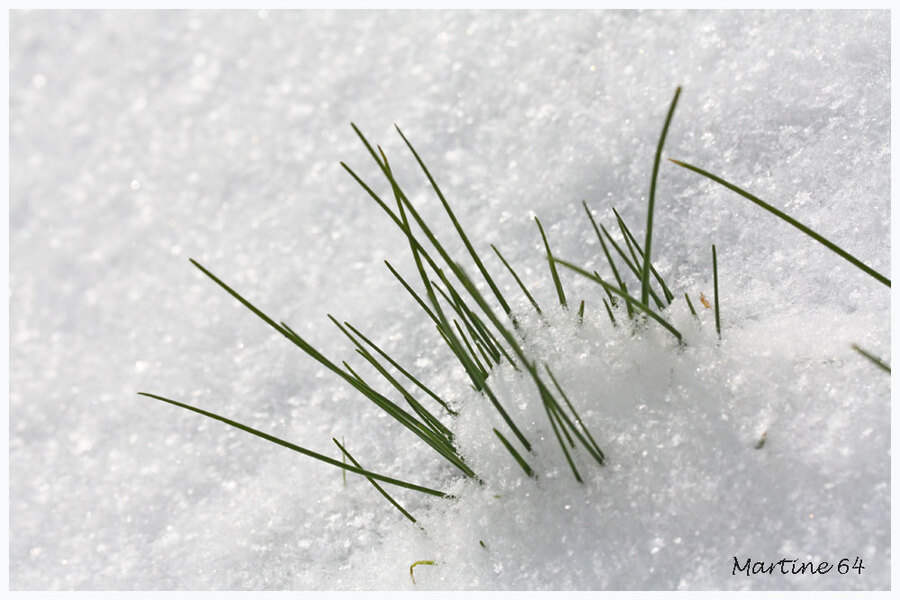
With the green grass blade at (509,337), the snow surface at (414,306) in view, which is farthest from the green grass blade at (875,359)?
the green grass blade at (509,337)

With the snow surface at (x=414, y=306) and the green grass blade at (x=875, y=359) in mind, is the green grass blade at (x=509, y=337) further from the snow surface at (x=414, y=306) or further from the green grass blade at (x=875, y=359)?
the green grass blade at (x=875, y=359)

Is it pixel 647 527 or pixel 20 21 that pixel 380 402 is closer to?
pixel 647 527

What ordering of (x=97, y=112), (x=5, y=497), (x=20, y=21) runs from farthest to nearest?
1. (x=20, y=21)
2. (x=97, y=112)
3. (x=5, y=497)

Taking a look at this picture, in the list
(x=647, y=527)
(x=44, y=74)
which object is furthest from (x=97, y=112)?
(x=647, y=527)

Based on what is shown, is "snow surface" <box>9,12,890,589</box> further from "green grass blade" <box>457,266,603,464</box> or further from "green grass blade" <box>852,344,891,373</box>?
"green grass blade" <box>457,266,603,464</box>

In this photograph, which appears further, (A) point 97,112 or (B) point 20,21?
(B) point 20,21

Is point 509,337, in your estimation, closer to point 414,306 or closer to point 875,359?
point 875,359
